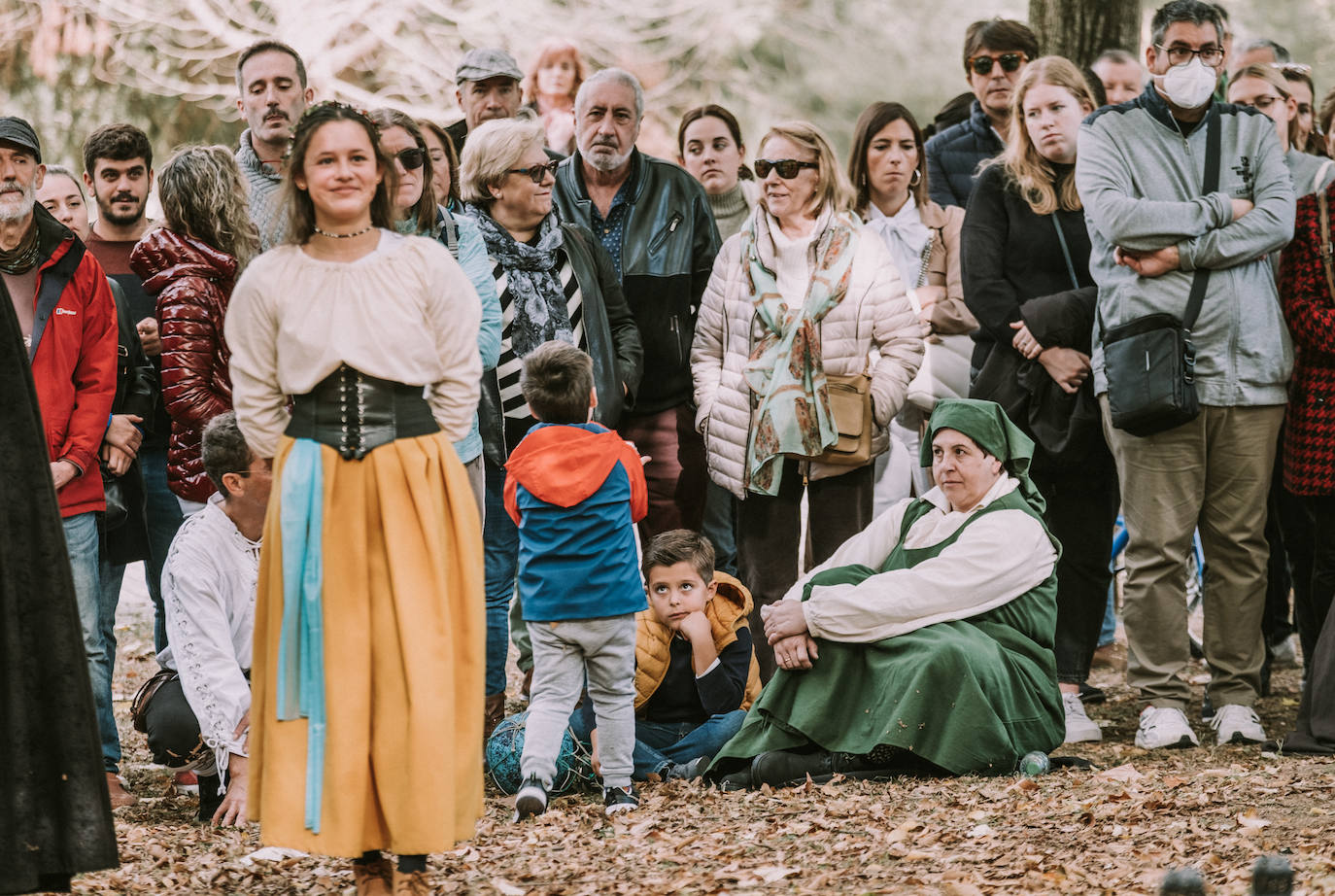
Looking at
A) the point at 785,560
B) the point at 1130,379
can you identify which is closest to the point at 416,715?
the point at 785,560

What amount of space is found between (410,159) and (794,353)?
178 centimetres

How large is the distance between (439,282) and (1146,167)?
3.62 m

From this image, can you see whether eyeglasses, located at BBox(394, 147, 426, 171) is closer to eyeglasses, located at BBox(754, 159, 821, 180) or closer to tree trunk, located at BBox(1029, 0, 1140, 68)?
eyeglasses, located at BBox(754, 159, 821, 180)

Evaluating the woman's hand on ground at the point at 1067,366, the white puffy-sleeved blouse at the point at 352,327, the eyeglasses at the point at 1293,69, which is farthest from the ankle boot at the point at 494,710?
the eyeglasses at the point at 1293,69

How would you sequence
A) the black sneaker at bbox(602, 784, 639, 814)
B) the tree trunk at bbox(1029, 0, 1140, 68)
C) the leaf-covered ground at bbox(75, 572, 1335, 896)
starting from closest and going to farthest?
1. the leaf-covered ground at bbox(75, 572, 1335, 896)
2. the black sneaker at bbox(602, 784, 639, 814)
3. the tree trunk at bbox(1029, 0, 1140, 68)

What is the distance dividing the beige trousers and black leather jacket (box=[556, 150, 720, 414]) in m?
1.91

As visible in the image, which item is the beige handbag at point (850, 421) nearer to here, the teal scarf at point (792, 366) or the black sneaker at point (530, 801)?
the teal scarf at point (792, 366)

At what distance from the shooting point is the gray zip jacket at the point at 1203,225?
6.90 m

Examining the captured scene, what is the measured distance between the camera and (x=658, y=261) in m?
7.70

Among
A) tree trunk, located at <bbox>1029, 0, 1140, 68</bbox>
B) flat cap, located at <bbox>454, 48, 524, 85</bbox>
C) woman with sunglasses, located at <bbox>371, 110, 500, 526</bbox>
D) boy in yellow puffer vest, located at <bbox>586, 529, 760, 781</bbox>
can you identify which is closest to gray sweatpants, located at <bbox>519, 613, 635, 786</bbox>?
boy in yellow puffer vest, located at <bbox>586, 529, 760, 781</bbox>

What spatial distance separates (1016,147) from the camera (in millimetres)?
7520

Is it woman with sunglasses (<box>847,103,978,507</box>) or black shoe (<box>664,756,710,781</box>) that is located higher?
woman with sunglasses (<box>847,103,978,507</box>)

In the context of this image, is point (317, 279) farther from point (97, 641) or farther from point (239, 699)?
point (97, 641)

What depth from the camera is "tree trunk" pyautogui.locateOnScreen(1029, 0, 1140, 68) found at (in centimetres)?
1006
